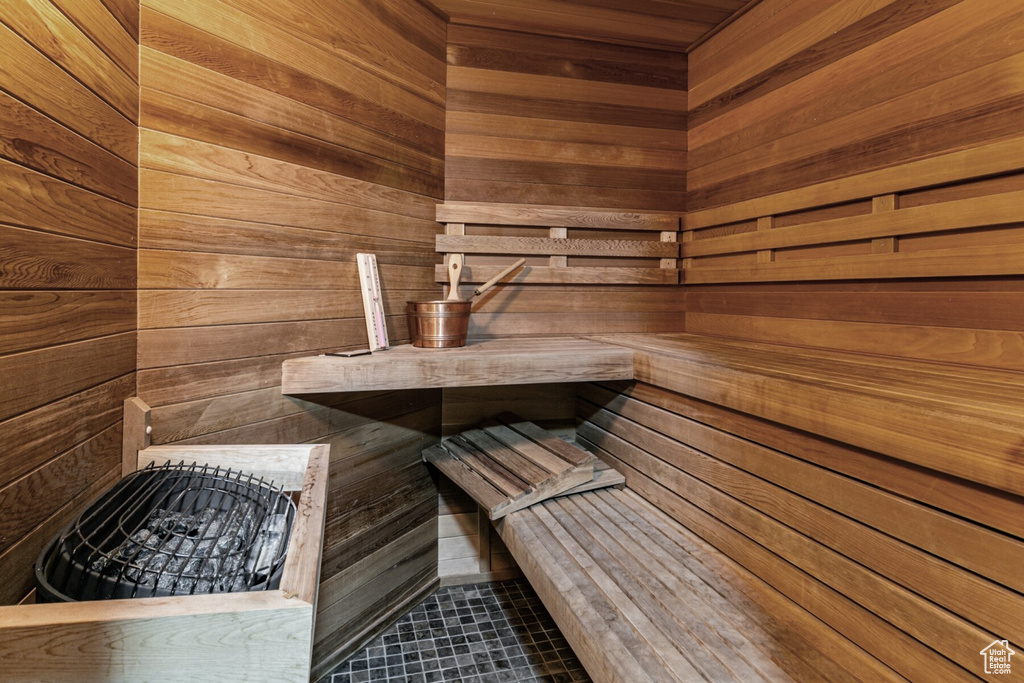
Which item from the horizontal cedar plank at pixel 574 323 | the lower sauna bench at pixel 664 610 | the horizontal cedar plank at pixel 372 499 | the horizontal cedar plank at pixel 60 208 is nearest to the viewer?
the horizontal cedar plank at pixel 60 208

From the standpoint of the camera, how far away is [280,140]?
1.99 metres

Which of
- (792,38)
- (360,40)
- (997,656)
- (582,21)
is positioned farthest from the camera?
(582,21)

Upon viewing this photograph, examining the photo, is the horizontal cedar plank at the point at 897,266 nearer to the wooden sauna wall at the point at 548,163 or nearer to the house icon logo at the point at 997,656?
the wooden sauna wall at the point at 548,163

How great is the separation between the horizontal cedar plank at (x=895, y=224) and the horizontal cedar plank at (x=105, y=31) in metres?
2.34

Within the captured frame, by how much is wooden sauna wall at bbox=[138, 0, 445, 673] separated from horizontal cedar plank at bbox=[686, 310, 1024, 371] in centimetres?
158

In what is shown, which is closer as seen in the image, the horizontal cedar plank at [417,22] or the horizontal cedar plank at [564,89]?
the horizontal cedar plank at [417,22]

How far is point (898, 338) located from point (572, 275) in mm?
1488

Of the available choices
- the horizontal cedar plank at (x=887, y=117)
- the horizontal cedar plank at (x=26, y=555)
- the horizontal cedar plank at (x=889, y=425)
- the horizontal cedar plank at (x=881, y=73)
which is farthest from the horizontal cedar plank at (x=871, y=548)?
the horizontal cedar plank at (x=26, y=555)

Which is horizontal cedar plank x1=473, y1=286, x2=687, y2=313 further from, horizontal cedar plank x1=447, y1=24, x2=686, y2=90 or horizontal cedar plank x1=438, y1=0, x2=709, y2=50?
horizontal cedar plank x1=438, y1=0, x2=709, y2=50

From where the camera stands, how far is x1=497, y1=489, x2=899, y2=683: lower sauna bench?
1.22 m

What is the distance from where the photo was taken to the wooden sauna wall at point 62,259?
1.05 m

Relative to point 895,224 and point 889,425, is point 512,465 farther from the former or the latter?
point 895,224

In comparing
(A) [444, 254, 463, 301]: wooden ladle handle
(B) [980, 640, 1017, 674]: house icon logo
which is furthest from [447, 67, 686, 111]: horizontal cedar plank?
(B) [980, 640, 1017, 674]: house icon logo

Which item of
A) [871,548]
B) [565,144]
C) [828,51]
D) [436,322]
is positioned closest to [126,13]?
[436,322]
